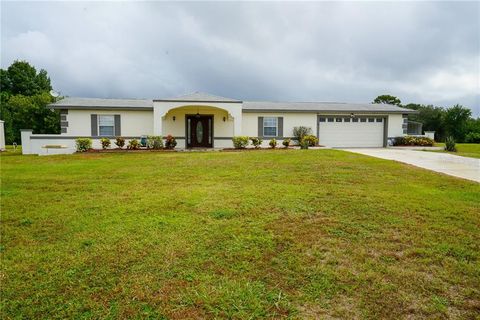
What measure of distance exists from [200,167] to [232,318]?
25.6 ft

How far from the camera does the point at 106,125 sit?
1953cm

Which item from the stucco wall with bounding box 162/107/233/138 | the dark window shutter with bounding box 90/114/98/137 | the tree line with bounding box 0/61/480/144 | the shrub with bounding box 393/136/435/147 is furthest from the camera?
the tree line with bounding box 0/61/480/144

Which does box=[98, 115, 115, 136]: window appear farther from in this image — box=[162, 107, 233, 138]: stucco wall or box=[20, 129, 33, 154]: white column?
box=[20, 129, 33, 154]: white column

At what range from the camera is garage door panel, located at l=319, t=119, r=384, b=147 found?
22234mm

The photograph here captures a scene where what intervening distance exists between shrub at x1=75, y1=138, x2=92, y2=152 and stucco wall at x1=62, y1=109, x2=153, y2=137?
1.60 metres

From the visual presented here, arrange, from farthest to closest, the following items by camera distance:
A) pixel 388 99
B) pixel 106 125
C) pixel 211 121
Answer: pixel 388 99 < pixel 211 121 < pixel 106 125

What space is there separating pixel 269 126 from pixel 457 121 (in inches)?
879

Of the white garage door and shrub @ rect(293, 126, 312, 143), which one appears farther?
the white garage door

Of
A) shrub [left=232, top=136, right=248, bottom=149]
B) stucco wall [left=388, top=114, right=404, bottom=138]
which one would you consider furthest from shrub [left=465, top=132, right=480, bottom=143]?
shrub [left=232, top=136, right=248, bottom=149]

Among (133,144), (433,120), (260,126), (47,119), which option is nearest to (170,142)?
(133,144)

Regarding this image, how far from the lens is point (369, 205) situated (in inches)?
207

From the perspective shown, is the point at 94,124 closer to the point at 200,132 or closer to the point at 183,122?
the point at 183,122

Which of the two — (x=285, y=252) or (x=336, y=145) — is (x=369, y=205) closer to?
(x=285, y=252)

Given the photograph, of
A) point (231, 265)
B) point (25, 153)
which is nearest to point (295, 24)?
point (231, 265)
